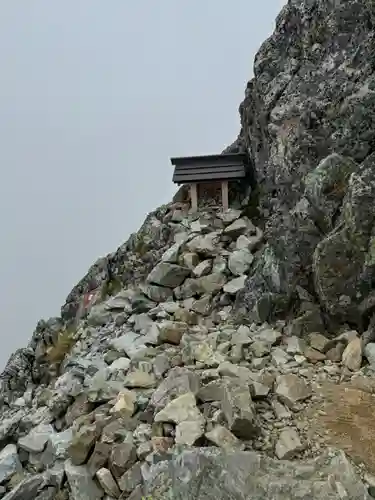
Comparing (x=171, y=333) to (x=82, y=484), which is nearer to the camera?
(x=82, y=484)

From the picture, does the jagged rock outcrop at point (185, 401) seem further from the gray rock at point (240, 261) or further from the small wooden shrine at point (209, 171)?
the small wooden shrine at point (209, 171)

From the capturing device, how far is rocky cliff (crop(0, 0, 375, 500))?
284 inches

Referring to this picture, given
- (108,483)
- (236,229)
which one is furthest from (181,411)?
(236,229)

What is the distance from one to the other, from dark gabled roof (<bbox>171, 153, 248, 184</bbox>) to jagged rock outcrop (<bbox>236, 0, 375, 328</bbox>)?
0.96m

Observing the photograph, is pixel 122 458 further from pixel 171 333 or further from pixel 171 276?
pixel 171 276

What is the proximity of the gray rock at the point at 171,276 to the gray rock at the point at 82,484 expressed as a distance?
7.01 metres

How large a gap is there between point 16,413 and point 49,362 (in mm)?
2830

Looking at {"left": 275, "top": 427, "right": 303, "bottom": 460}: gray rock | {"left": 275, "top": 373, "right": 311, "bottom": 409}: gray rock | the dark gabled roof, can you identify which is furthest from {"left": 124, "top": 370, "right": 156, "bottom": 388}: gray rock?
the dark gabled roof

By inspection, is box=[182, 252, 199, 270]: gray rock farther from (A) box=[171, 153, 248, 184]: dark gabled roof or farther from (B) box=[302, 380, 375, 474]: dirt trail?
(B) box=[302, 380, 375, 474]: dirt trail

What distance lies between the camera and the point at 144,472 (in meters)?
7.24

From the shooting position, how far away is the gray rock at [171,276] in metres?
14.7

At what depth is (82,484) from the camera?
315 inches

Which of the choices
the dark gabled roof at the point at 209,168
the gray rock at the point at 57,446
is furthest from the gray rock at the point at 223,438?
the dark gabled roof at the point at 209,168

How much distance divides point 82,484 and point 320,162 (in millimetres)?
9291
